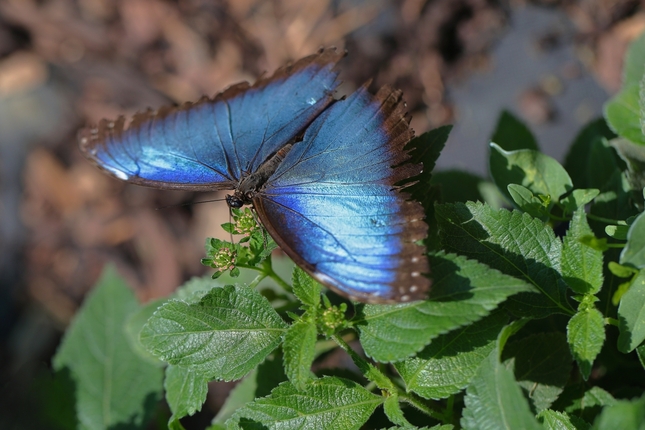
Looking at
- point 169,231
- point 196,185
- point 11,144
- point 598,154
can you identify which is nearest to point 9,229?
point 11,144

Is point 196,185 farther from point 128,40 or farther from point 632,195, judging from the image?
point 128,40

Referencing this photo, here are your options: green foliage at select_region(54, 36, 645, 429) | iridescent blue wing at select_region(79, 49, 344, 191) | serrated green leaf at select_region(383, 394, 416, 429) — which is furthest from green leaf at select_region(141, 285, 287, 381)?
iridescent blue wing at select_region(79, 49, 344, 191)

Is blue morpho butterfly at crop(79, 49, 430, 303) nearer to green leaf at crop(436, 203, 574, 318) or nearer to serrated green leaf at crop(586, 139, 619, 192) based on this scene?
green leaf at crop(436, 203, 574, 318)

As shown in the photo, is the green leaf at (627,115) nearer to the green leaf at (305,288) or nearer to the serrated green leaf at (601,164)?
the serrated green leaf at (601,164)

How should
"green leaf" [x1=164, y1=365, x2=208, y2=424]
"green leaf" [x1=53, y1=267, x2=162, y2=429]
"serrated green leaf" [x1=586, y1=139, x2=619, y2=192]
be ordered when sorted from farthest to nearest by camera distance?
"green leaf" [x1=53, y1=267, x2=162, y2=429] → "serrated green leaf" [x1=586, y1=139, x2=619, y2=192] → "green leaf" [x1=164, y1=365, x2=208, y2=424]

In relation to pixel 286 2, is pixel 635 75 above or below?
below

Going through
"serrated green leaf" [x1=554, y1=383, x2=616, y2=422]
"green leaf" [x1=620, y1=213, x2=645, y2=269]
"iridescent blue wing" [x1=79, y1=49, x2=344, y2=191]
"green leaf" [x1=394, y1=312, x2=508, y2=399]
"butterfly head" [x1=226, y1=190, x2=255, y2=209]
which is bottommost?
"serrated green leaf" [x1=554, y1=383, x2=616, y2=422]

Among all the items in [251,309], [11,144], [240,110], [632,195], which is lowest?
[632,195]
